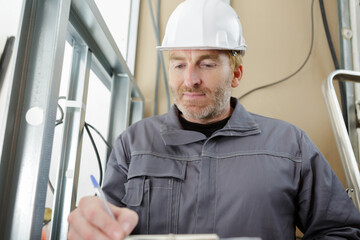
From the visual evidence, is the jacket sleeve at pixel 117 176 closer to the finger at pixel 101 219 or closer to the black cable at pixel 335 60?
the finger at pixel 101 219

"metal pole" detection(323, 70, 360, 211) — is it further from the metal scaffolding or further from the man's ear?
the metal scaffolding

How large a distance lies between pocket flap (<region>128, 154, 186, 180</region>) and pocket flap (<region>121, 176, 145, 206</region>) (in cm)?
2

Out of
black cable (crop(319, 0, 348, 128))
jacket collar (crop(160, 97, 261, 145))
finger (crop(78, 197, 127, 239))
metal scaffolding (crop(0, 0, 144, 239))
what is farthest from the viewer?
black cable (crop(319, 0, 348, 128))

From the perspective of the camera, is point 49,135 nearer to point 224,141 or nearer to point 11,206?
point 11,206

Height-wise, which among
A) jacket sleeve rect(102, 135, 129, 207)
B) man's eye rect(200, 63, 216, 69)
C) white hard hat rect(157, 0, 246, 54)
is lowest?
jacket sleeve rect(102, 135, 129, 207)

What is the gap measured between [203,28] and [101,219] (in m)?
0.76

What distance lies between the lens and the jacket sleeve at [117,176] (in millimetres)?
1007

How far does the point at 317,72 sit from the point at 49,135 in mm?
1776

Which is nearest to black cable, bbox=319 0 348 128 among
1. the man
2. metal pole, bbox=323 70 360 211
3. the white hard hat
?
metal pole, bbox=323 70 360 211

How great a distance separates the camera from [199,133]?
1.04m

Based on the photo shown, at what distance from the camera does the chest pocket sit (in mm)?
951

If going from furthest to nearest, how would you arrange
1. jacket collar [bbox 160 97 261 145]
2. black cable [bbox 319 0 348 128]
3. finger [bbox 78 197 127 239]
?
black cable [bbox 319 0 348 128]
jacket collar [bbox 160 97 261 145]
finger [bbox 78 197 127 239]

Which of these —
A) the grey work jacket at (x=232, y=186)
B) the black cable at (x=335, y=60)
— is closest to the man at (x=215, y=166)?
the grey work jacket at (x=232, y=186)

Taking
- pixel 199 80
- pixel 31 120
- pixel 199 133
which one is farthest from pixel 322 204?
pixel 31 120
